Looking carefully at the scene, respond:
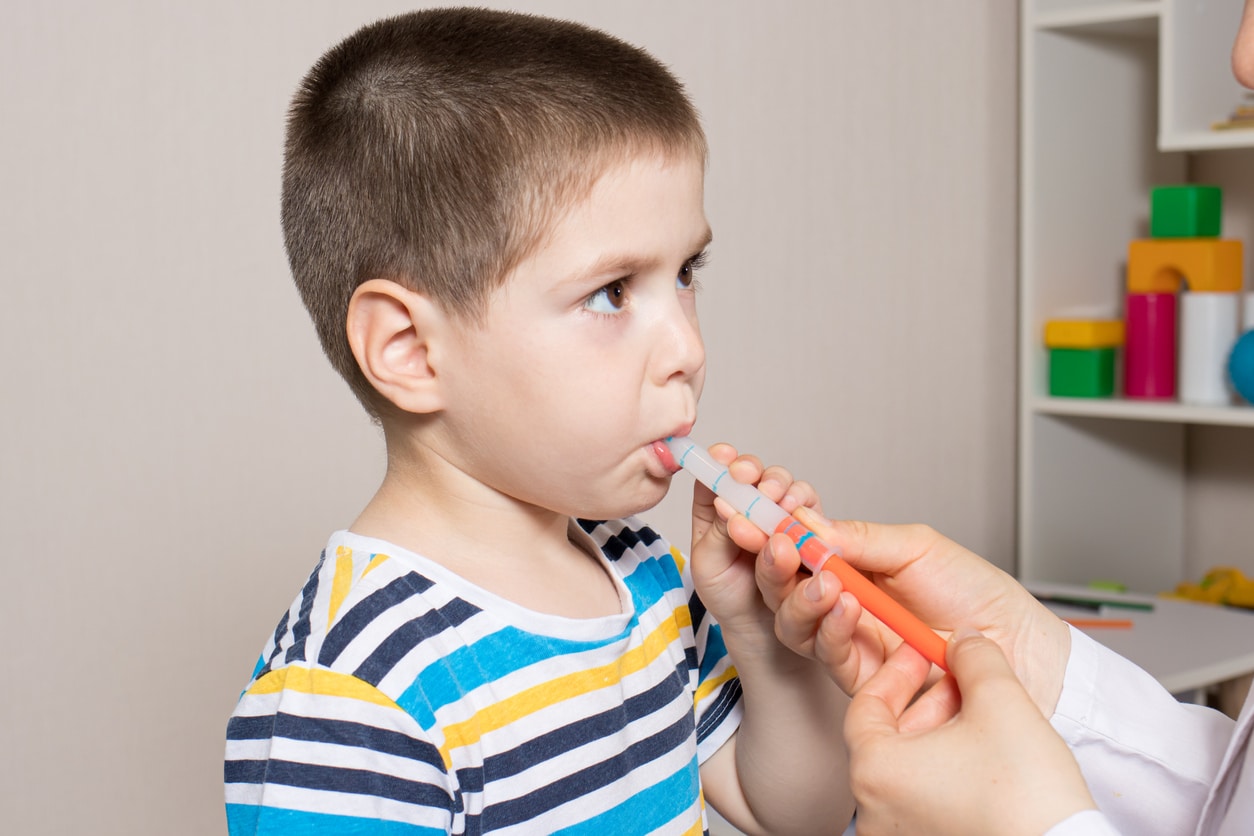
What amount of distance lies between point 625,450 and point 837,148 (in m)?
1.18

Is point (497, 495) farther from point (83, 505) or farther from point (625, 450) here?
point (83, 505)

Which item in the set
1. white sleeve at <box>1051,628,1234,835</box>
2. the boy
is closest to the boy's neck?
the boy

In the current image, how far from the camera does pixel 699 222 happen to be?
2.30ft

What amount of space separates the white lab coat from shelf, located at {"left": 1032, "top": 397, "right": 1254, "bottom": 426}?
1006 millimetres

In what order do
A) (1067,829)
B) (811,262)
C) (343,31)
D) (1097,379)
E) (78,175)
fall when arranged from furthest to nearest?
1. (1097,379)
2. (811,262)
3. (343,31)
4. (78,175)
5. (1067,829)

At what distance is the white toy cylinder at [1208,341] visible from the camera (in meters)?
1.73

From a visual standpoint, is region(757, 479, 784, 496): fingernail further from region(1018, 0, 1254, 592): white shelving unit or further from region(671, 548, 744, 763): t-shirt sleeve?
region(1018, 0, 1254, 592): white shelving unit

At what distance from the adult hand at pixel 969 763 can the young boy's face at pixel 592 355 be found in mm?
193

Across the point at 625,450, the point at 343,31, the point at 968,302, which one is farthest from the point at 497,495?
the point at 968,302

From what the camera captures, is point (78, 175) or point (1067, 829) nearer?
point (1067, 829)

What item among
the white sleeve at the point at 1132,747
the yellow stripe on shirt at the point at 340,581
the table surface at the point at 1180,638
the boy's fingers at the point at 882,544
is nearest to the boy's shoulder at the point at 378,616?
the yellow stripe on shirt at the point at 340,581

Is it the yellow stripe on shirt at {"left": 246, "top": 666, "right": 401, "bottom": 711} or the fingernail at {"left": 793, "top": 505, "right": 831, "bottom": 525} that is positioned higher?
the fingernail at {"left": 793, "top": 505, "right": 831, "bottom": 525}

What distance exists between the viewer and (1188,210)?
1766 millimetres

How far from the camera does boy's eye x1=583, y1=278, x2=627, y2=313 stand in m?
0.67
